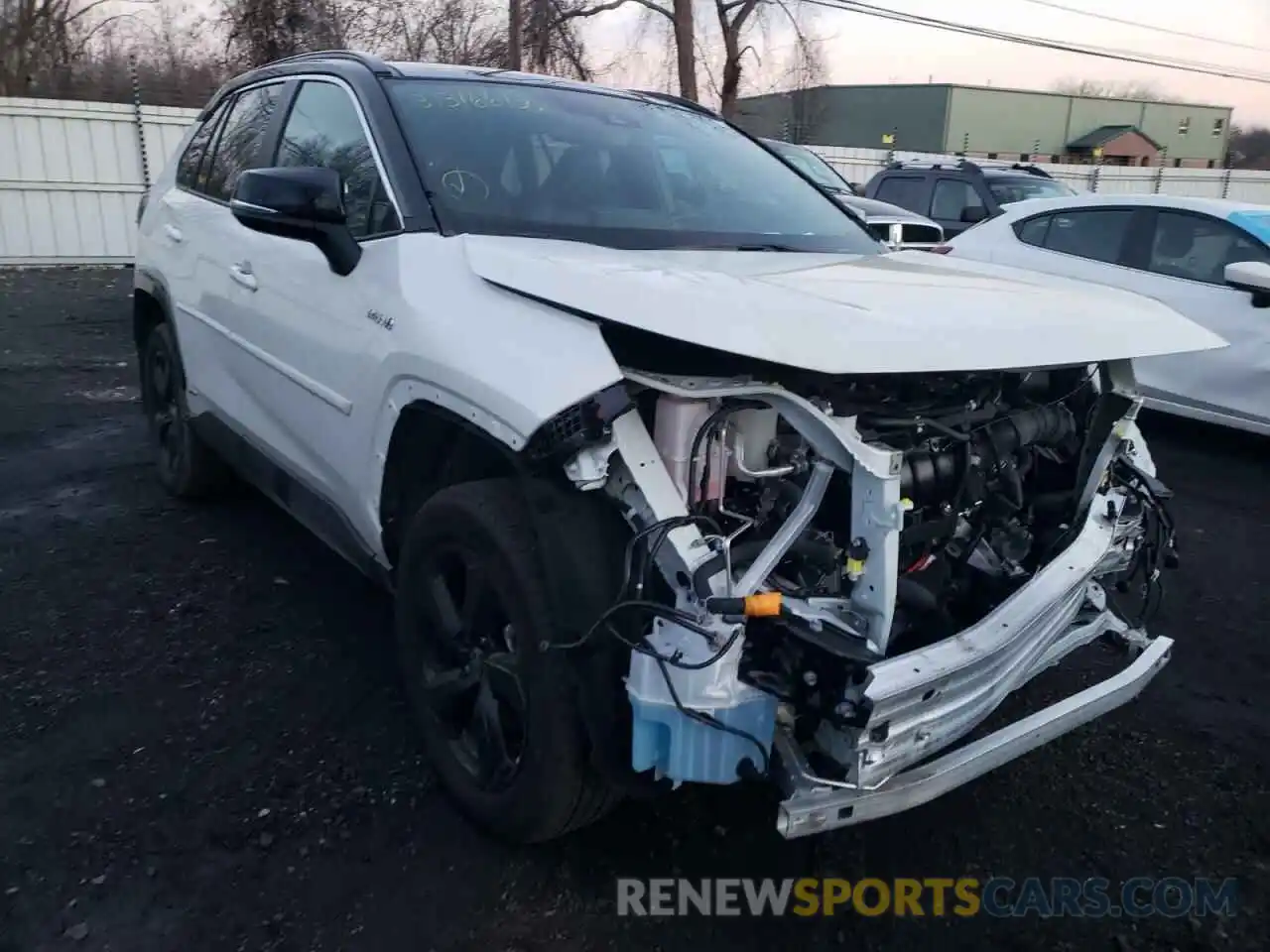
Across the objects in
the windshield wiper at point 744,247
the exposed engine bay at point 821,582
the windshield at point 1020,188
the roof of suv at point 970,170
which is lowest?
the exposed engine bay at point 821,582

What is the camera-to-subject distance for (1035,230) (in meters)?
7.29

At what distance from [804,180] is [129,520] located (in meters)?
3.36

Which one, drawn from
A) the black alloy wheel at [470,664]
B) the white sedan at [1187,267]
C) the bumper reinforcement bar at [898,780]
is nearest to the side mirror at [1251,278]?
the white sedan at [1187,267]

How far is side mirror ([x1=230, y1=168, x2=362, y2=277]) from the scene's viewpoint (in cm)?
268

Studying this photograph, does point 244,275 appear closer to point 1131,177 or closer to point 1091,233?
point 1091,233

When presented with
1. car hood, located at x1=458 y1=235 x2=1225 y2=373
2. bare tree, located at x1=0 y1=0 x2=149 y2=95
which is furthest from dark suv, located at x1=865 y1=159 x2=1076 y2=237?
bare tree, located at x1=0 y1=0 x2=149 y2=95

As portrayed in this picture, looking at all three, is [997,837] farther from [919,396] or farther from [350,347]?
[350,347]

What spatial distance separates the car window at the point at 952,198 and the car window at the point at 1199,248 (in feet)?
15.8

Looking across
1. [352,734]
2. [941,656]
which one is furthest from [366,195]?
[941,656]

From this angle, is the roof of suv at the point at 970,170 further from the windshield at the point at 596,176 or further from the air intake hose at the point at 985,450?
the air intake hose at the point at 985,450

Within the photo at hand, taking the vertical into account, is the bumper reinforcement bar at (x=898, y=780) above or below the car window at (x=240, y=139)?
below

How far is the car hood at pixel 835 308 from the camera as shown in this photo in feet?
6.81

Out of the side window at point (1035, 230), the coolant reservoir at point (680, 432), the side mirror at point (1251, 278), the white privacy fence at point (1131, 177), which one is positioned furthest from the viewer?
the white privacy fence at point (1131, 177)

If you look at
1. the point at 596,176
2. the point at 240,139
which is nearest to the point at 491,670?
the point at 596,176
